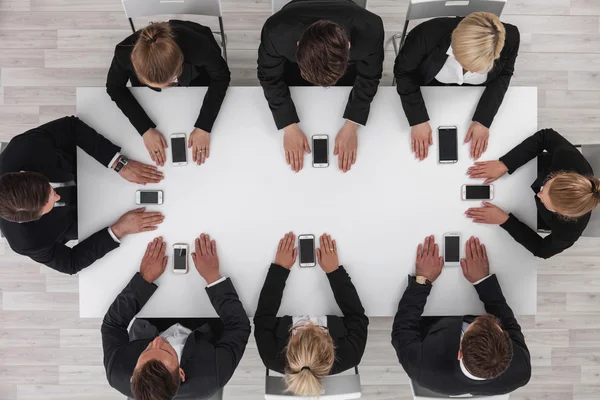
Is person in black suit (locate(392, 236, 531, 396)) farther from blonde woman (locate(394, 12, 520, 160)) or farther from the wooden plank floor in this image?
the wooden plank floor

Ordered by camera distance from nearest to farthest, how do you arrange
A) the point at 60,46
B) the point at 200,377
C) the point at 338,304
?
the point at 200,377 → the point at 338,304 → the point at 60,46

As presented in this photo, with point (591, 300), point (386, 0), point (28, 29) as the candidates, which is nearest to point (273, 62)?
point (386, 0)

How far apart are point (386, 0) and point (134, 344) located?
8.11 ft

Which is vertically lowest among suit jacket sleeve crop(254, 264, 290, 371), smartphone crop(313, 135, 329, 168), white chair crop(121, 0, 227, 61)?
suit jacket sleeve crop(254, 264, 290, 371)

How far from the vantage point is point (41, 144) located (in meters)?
2.01

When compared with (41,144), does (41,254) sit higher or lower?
lower

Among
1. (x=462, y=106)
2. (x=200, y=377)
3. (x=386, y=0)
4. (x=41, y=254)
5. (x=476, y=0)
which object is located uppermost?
(x=386, y=0)

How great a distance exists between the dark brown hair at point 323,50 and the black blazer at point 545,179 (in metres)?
0.97

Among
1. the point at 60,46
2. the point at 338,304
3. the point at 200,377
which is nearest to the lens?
the point at 200,377

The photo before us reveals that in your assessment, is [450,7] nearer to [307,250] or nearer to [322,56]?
[322,56]

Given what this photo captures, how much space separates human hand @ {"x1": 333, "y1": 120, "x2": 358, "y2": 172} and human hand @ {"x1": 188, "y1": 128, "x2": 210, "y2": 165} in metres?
0.60

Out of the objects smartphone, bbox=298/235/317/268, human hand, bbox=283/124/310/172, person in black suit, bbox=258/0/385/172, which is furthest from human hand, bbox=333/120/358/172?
smartphone, bbox=298/235/317/268

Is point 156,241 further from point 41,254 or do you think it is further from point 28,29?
point 28,29

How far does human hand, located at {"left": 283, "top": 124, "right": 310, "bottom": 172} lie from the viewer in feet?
6.68
